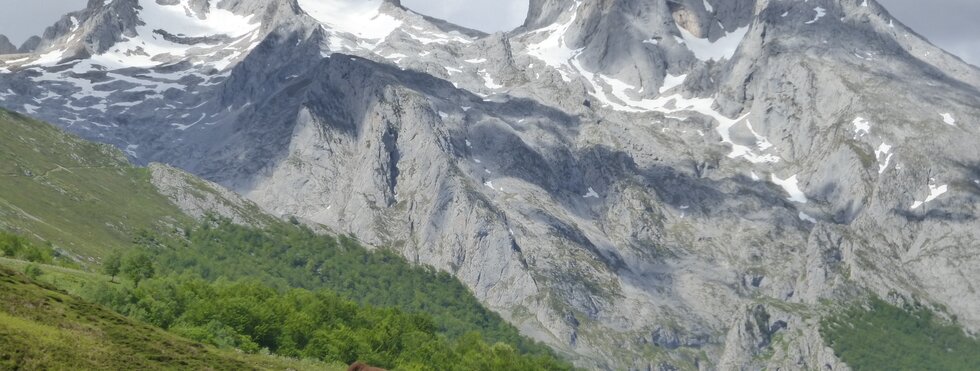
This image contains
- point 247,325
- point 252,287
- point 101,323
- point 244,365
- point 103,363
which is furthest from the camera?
point 252,287

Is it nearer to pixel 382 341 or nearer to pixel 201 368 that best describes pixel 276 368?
pixel 201 368

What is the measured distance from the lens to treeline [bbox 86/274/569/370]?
9806 cm

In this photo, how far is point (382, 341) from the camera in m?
136

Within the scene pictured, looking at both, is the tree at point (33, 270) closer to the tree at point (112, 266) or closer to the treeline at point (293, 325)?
the treeline at point (293, 325)

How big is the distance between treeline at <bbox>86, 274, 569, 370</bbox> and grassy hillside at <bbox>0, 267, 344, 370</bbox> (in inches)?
695

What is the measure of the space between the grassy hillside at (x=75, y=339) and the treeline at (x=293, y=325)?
1765cm

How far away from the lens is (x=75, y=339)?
6444 cm

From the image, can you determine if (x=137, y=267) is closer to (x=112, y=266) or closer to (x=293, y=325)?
(x=112, y=266)

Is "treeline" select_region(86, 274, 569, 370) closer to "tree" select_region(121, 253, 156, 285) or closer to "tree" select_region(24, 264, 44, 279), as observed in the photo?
"tree" select_region(24, 264, 44, 279)

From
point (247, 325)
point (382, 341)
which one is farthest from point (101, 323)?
point (382, 341)

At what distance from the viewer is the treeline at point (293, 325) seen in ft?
322

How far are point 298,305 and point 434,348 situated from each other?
19.0m

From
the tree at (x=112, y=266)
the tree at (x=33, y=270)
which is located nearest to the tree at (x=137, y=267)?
the tree at (x=112, y=266)

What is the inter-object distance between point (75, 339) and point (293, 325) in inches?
2084
